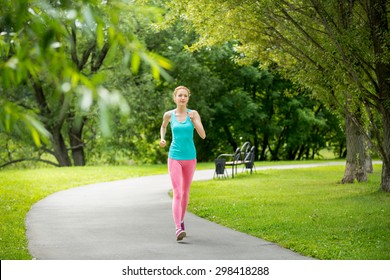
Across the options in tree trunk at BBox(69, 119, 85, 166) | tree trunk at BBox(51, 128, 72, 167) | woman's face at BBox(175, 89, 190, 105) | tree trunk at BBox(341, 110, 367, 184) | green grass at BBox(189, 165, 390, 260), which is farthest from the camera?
tree trunk at BBox(69, 119, 85, 166)

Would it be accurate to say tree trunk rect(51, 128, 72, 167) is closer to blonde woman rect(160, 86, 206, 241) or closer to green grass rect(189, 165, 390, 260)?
green grass rect(189, 165, 390, 260)

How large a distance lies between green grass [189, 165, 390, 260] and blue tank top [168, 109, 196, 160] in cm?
171

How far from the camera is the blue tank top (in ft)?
28.2

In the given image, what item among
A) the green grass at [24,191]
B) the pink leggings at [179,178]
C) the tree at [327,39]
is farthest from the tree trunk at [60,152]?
the pink leggings at [179,178]

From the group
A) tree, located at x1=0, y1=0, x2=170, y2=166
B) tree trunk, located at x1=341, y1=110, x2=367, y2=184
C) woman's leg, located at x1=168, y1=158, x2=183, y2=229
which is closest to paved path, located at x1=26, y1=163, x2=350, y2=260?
woman's leg, located at x1=168, y1=158, x2=183, y2=229

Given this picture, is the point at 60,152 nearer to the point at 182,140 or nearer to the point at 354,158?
the point at 354,158

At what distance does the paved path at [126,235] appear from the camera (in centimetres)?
802

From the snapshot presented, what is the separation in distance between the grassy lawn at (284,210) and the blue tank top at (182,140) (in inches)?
67.5

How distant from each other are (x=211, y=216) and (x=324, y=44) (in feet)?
14.0

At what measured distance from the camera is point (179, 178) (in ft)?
28.5

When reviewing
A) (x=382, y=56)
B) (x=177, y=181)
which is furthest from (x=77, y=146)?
(x=177, y=181)

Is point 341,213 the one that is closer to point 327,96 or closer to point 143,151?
point 327,96

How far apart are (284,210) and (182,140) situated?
454 centimetres

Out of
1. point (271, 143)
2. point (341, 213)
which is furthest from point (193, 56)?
point (341, 213)
